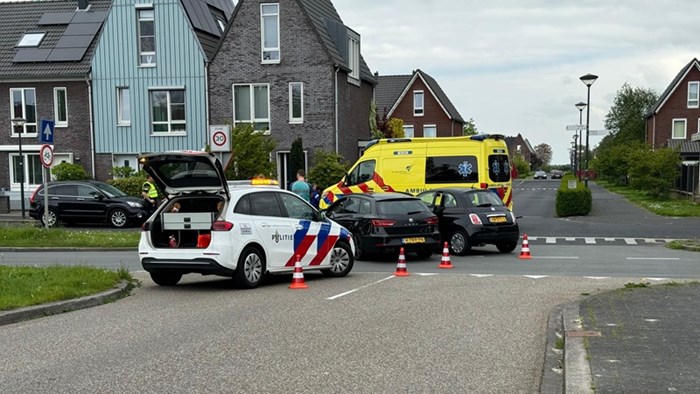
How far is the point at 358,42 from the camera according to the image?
121ft

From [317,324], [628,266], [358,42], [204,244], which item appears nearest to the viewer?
[317,324]

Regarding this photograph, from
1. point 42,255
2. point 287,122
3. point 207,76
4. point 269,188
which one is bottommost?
point 42,255

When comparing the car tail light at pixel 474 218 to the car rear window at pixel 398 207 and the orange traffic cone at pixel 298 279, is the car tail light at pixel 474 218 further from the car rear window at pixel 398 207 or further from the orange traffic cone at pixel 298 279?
the orange traffic cone at pixel 298 279

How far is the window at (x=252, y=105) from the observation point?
1305 inches

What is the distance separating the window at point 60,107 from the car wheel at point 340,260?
25359 millimetres

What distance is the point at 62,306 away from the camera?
9.51 m

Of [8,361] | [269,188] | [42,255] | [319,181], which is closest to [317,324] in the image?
[8,361]

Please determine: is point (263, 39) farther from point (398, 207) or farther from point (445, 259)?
point (445, 259)

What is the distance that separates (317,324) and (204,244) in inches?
127

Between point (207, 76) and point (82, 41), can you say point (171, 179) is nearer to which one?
point (207, 76)

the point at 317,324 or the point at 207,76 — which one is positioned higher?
the point at 207,76

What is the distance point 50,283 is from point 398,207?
760 centimetres

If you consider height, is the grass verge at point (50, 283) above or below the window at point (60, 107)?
below

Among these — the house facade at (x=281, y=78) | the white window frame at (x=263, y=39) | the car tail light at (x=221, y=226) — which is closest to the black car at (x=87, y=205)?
the house facade at (x=281, y=78)
